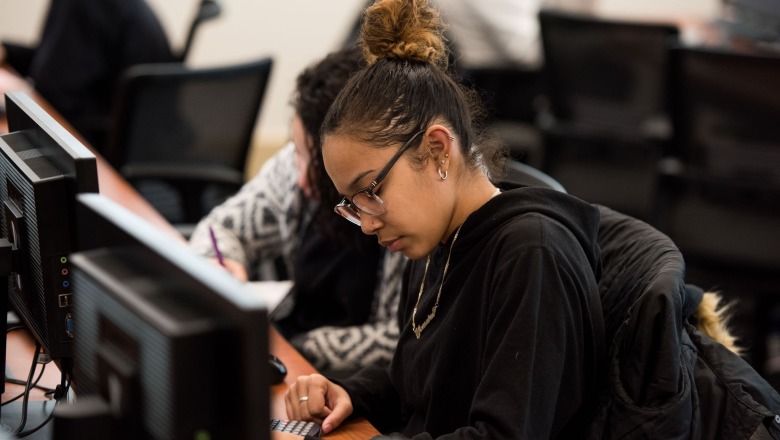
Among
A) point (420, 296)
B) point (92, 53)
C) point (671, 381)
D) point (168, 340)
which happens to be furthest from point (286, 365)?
point (92, 53)

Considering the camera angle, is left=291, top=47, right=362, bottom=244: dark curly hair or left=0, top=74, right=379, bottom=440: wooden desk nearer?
left=0, top=74, right=379, bottom=440: wooden desk

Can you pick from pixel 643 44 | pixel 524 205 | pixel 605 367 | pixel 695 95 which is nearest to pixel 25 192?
pixel 524 205

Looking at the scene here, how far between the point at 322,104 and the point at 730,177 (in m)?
1.50

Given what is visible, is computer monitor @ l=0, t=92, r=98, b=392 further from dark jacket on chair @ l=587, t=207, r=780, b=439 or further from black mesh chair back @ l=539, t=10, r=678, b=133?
black mesh chair back @ l=539, t=10, r=678, b=133

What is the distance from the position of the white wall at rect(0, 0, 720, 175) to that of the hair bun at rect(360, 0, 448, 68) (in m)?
3.32

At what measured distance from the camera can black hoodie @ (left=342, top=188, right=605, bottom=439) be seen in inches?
46.1

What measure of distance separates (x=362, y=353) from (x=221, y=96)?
1.22m

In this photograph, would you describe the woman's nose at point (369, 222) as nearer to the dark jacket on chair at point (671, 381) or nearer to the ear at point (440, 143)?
the ear at point (440, 143)

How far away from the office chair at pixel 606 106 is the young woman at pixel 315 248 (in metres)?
1.58

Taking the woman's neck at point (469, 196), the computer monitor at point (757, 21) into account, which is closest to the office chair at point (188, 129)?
the woman's neck at point (469, 196)

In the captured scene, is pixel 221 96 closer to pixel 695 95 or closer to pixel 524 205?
pixel 695 95

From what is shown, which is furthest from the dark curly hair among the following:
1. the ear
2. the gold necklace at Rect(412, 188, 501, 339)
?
the ear

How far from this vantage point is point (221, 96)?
278cm

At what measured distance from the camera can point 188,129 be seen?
110 inches
